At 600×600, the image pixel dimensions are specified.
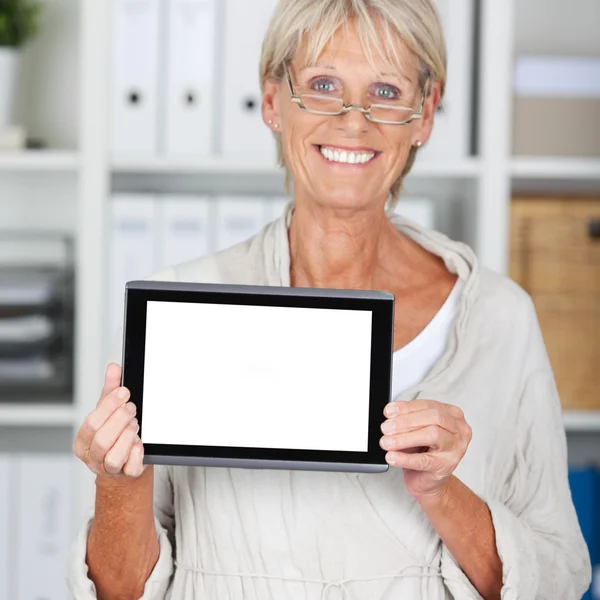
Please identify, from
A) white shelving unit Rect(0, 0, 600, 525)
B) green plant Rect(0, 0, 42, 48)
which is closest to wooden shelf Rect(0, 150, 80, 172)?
white shelving unit Rect(0, 0, 600, 525)

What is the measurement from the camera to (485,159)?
1.71 meters

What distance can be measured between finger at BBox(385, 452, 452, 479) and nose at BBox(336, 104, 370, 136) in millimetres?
334

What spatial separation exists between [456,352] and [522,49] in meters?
1.17

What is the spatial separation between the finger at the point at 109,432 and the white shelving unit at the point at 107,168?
0.91m

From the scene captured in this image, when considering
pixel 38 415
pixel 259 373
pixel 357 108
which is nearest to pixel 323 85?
pixel 357 108

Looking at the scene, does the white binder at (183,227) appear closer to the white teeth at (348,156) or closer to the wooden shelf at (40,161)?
the wooden shelf at (40,161)

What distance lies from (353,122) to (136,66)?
83 centimetres

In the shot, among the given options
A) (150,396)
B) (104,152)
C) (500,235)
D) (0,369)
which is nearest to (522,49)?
(500,235)

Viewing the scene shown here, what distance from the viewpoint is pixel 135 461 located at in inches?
32.8

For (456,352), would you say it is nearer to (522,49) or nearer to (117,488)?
(117,488)

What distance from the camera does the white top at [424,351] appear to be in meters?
1.04

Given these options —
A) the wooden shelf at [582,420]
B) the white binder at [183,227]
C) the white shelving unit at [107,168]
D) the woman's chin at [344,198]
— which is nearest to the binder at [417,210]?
the white shelving unit at [107,168]

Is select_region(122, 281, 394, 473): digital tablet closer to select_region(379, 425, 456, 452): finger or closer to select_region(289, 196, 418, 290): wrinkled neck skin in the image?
select_region(379, 425, 456, 452): finger

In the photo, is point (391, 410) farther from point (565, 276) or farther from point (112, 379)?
point (565, 276)
